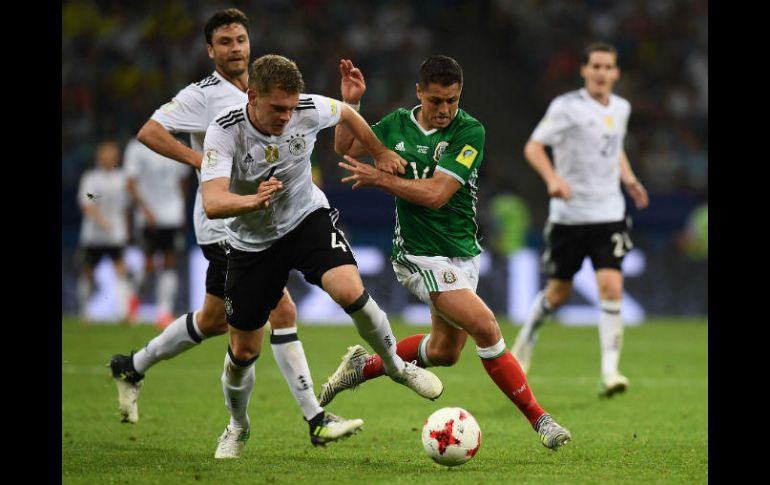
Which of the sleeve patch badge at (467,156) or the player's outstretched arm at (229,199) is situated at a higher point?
the sleeve patch badge at (467,156)

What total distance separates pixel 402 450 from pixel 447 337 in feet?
2.48

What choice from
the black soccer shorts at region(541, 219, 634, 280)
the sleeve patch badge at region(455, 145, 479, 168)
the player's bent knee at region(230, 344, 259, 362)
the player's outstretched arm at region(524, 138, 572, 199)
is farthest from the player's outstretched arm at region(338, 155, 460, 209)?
the black soccer shorts at region(541, 219, 634, 280)

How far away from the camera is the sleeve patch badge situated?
6.60m

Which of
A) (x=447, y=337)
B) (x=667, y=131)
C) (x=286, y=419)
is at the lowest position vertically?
(x=286, y=419)

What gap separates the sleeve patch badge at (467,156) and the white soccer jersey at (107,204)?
9511mm

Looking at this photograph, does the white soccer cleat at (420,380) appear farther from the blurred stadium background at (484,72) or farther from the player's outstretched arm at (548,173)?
the blurred stadium background at (484,72)

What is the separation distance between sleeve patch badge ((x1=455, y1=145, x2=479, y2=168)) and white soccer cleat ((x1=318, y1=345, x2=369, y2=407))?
1.35 metres

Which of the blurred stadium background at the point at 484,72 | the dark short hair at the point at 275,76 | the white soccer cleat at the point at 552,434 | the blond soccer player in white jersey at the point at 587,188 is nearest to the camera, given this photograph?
the dark short hair at the point at 275,76

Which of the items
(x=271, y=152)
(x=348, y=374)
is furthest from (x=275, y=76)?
(x=348, y=374)

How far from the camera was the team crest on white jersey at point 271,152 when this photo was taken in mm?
6180

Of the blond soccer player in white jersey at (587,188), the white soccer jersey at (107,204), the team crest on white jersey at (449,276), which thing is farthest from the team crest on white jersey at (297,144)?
the white soccer jersey at (107,204)

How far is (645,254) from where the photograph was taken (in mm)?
16203
